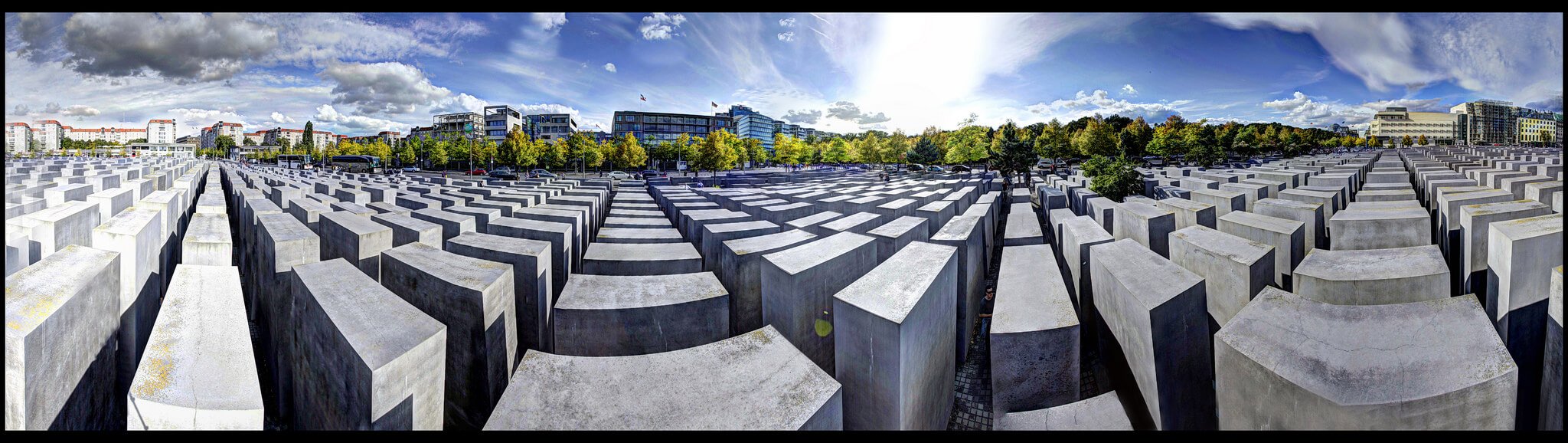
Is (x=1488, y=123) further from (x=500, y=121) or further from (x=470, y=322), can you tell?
(x=500, y=121)

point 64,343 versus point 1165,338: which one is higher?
point 64,343

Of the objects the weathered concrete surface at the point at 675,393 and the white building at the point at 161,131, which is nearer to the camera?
the weathered concrete surface at the point at 675,393

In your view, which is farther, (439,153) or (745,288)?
(439,153)

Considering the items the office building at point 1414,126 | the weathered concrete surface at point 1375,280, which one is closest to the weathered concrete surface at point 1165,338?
the weathered concrete surface at point 1375,280

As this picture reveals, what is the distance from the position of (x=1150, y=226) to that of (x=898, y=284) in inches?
307

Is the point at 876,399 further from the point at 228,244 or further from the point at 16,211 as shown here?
the point at 16,211

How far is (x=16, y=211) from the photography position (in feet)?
26.2

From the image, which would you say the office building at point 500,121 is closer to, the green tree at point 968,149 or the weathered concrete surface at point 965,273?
the green tree at point 968,149

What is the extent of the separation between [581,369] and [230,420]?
6.00 feet

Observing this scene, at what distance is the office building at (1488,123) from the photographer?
3529 inches

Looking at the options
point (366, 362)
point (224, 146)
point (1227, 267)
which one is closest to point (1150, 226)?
point (1227, 267)

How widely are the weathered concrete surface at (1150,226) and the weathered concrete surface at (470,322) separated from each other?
32.3 ft

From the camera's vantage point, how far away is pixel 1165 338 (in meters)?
4.48
